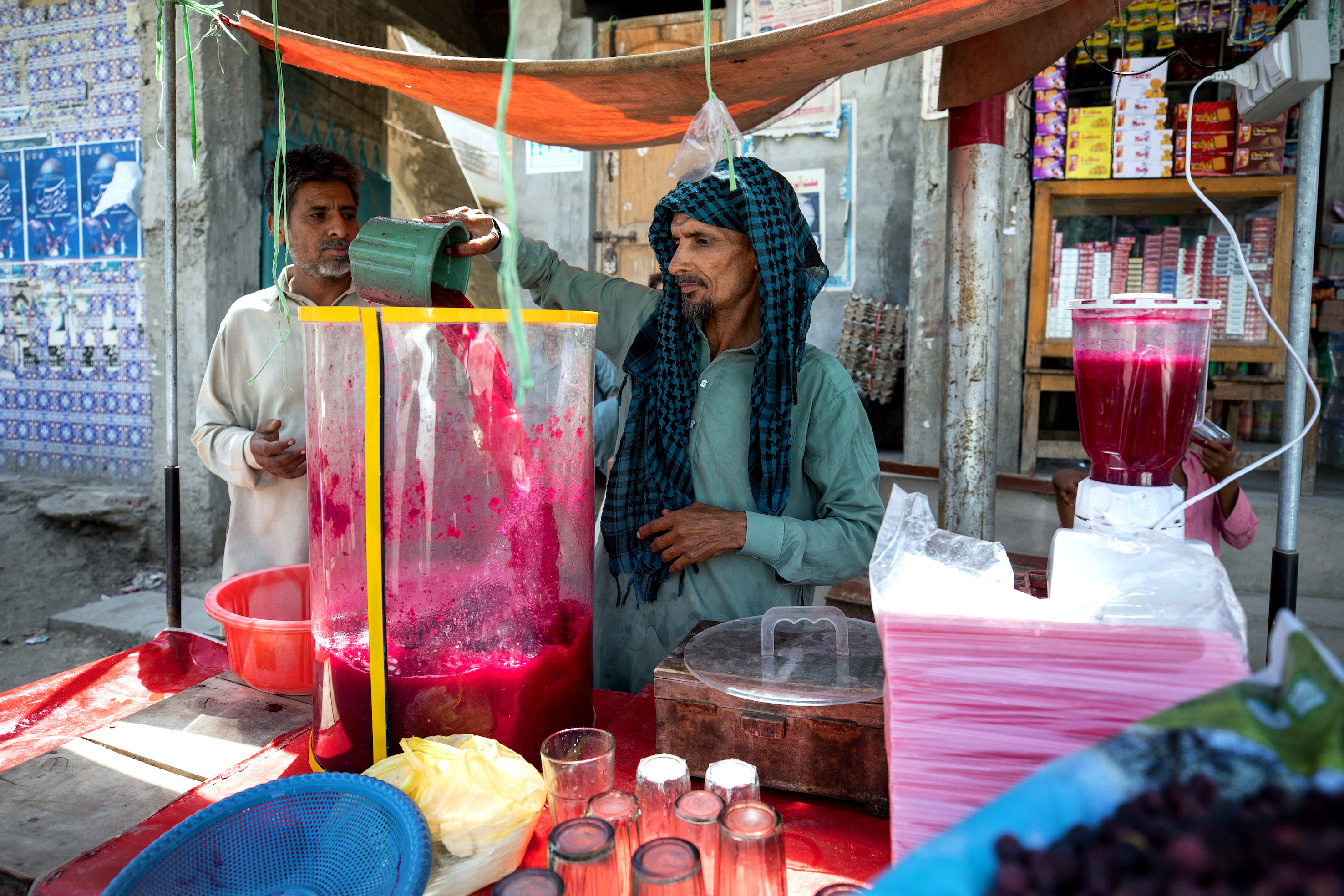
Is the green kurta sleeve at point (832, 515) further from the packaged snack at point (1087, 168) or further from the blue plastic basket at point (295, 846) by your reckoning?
the packaged snack at point (1087, 168)

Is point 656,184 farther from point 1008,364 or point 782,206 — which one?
point 782,206

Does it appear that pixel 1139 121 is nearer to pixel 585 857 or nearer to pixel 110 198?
pixel 585 857

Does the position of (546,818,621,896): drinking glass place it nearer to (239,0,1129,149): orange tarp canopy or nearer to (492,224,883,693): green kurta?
(492,224,883,693): green kurta

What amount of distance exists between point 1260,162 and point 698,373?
404cm

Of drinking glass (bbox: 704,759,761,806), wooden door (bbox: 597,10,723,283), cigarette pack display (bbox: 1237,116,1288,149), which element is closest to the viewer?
drinking glass (bbox: 704,759,761,806)

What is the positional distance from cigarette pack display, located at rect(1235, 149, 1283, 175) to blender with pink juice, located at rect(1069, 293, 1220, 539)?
383 centimetres

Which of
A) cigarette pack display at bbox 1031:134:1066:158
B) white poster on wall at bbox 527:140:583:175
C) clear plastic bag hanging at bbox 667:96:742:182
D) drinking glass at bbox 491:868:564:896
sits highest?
white poster on wall at bbox 527:140:583:175

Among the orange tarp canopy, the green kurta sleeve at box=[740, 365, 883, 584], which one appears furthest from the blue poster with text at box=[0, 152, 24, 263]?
the green kurta sleeve at box=[740, 365, 883, 584]

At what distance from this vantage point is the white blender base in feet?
3.78

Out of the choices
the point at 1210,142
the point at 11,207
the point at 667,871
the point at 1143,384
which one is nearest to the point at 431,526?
the point at 667,871

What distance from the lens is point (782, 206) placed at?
5.99 feet

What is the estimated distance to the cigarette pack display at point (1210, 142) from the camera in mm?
4227

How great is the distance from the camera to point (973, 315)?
7.04 ft

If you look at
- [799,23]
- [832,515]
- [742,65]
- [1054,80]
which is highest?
[799,23]
